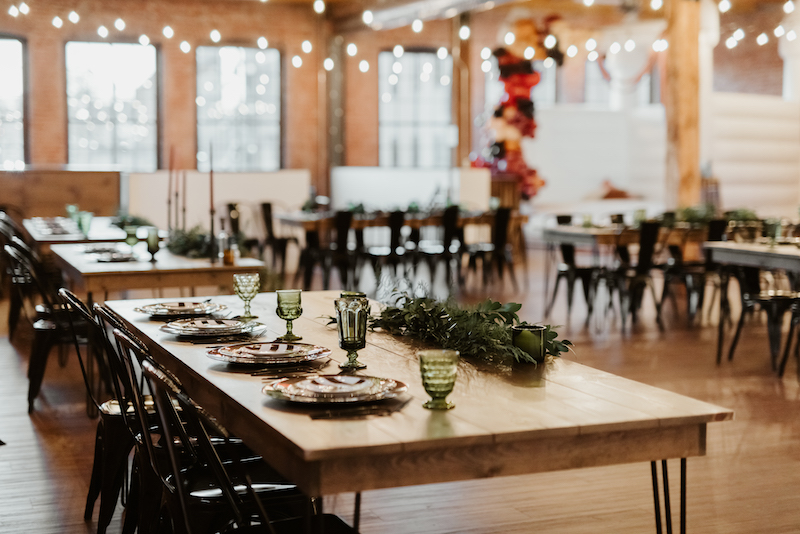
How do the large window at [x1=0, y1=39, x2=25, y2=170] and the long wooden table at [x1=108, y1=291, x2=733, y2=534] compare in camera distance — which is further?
the large window at [x1=0, y1=39, x2=25, y2=170]

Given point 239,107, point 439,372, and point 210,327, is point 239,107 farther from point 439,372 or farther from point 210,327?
point 439,372

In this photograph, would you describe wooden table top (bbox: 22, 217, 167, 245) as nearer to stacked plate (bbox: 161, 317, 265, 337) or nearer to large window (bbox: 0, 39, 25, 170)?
stacked plate (bbox: 161, 317, 265, 337)

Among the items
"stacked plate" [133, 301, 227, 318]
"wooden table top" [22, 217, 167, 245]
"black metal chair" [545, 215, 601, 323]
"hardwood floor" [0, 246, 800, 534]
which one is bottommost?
"hardwood floor" [0, 246, 800, 534]

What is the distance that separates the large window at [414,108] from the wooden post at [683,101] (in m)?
6.28

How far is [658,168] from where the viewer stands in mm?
16219

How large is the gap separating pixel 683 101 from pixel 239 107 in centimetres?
768

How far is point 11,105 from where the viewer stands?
14281 mm

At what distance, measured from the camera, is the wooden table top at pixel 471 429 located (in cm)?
194

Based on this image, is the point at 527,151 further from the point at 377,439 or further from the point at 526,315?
the point at 377,439

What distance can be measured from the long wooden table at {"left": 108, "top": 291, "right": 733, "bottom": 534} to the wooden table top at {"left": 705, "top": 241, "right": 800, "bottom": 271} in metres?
4.11

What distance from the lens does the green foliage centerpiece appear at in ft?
9.02

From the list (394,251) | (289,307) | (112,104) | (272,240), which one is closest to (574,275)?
(394,251)

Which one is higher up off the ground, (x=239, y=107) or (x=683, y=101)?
(x=239, y=107)

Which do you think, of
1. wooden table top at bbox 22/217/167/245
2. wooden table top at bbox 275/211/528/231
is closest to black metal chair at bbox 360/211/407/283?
wooden table top at bbox 275/211/528/231
